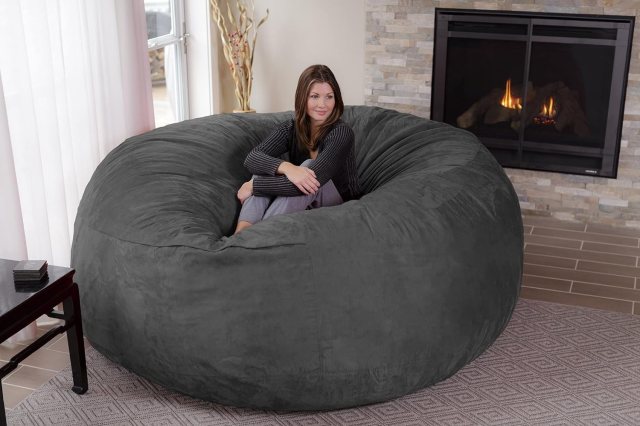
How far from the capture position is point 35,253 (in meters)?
3.19

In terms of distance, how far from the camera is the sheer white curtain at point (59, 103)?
293cm

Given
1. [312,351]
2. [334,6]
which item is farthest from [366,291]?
[334,6]

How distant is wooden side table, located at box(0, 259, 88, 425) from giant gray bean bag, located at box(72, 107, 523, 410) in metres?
0.13

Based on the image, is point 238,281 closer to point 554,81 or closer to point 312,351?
point 312,351

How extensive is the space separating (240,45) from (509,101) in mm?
1568

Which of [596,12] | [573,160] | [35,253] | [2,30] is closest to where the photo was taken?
[2,30]

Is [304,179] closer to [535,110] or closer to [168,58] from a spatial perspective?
[535,110]

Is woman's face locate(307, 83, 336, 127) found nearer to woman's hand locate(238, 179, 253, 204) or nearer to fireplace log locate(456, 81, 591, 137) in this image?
woman's hand locate(238, 179, 253, 204)

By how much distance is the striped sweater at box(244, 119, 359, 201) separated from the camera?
3090mm

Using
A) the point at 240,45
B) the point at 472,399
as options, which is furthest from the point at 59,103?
the point at 472,399

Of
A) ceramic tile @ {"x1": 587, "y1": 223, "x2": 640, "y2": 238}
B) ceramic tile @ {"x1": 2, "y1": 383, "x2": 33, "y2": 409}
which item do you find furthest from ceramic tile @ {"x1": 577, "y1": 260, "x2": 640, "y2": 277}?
ceramic tile @ {"x1": 2, "y1": 383, "x2": 33, "y2": 409}

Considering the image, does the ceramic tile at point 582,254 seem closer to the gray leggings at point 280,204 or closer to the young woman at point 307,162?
the young woman at point 307,162

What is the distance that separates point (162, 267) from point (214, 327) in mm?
247

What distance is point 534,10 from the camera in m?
4.23
